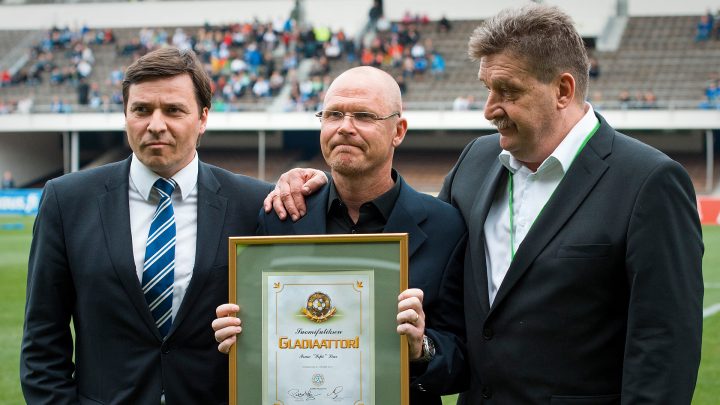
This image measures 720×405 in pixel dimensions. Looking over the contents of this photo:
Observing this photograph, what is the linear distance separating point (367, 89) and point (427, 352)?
1.00m

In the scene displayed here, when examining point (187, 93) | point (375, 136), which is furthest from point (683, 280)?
point (187, 93)

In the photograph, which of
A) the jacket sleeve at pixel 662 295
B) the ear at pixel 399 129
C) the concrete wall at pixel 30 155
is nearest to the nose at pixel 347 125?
the ear at pixel 399 129

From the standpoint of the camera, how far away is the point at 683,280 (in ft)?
10.3

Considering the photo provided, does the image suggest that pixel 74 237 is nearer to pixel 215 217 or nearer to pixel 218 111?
pixel 215 217

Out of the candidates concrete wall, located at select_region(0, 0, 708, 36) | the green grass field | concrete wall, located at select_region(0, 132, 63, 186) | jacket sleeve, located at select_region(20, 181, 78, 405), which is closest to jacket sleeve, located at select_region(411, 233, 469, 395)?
jacket sleeve, located at select_region(20, 181, 78, 405)

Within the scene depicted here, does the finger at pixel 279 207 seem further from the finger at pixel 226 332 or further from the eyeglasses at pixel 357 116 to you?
the finger at pixel 226 332

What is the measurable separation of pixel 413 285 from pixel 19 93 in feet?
134

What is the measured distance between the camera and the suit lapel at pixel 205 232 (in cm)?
351

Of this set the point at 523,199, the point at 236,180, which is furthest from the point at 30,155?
the point at 523,199

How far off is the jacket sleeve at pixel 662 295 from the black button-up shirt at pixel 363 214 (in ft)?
3.09

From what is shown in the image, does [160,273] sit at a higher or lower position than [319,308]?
higher

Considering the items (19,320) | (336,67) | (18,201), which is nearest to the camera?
(19,320)

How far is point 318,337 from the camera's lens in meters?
3.34

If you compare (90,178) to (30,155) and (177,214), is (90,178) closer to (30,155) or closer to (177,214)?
(177,214)
